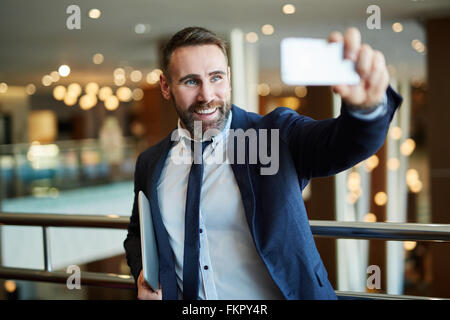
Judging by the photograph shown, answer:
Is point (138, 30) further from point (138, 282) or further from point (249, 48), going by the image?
point (138, 282)

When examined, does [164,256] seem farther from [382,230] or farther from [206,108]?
[382,230]

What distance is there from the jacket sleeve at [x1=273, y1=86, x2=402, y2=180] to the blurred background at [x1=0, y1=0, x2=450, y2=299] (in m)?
2.58

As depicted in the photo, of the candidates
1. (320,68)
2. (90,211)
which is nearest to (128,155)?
(90,211)

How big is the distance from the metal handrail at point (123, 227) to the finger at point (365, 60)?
77 cm

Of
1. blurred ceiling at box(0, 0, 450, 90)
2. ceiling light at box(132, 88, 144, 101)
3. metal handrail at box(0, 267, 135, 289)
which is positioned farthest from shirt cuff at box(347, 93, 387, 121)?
ceiling light at box(132, 88, 144, 101)

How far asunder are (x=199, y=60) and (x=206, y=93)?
0.27ft

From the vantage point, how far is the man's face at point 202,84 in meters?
1.16

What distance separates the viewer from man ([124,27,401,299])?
108cm

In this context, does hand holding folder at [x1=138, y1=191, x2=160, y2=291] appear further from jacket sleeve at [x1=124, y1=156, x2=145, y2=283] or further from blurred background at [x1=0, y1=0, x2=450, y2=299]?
blurred background at [x1=0, y1=0, x2=450, y2=299]

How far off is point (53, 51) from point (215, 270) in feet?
24.3

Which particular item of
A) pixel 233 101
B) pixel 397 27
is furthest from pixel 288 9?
pixel 397 27
